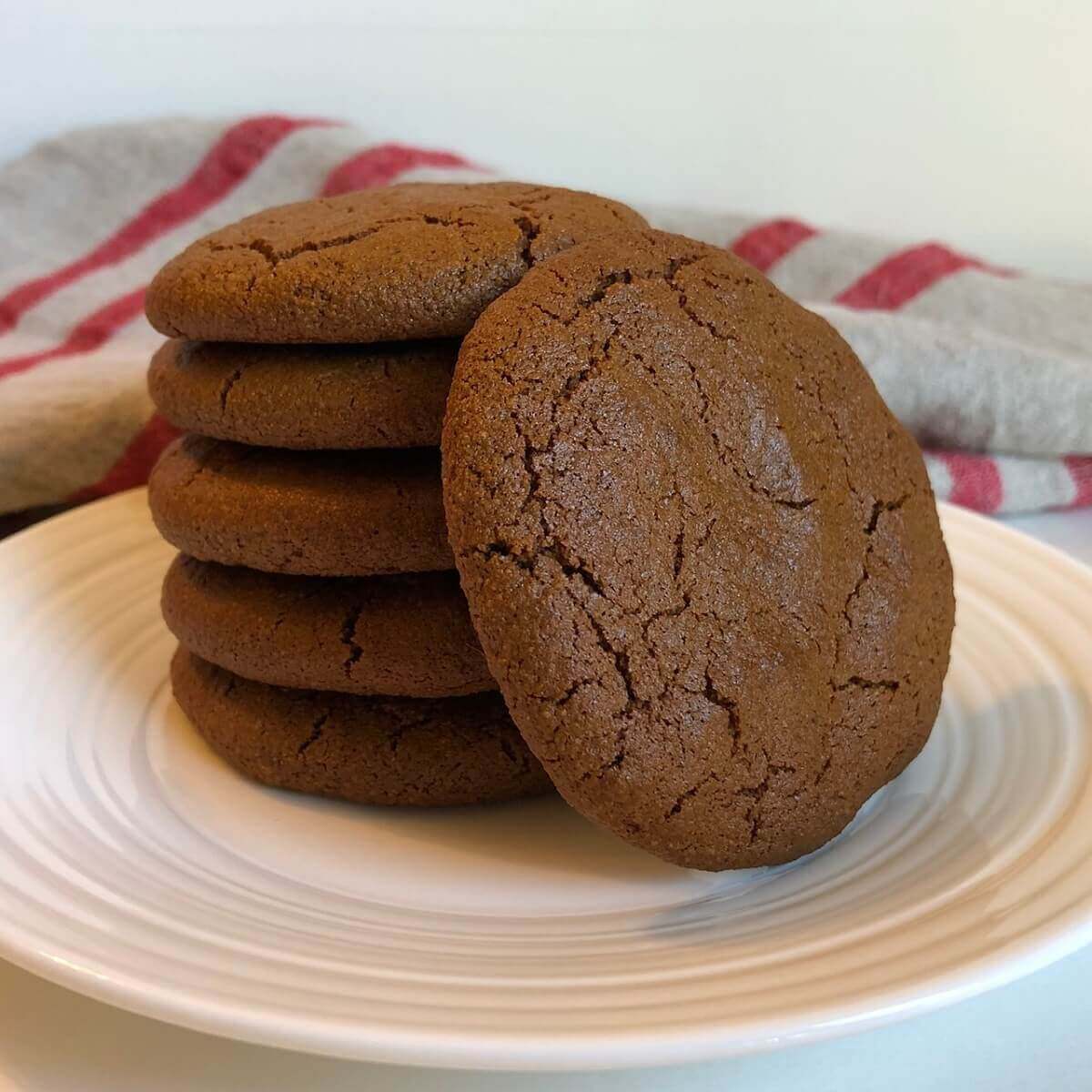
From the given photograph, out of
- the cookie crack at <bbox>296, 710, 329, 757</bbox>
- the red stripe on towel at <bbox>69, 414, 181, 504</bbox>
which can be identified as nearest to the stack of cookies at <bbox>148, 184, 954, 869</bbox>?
the cookie crack at <bbox>296, 710, 329, 757</bbox>

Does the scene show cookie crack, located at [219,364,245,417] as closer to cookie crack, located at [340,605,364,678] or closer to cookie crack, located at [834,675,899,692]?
cookie crack, located at [340,605,364,678]

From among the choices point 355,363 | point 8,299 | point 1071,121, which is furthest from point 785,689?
point 1071,121

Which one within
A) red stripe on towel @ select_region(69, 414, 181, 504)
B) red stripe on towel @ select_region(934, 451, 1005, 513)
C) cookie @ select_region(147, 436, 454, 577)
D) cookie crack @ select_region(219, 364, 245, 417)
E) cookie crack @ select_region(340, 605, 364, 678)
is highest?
cookie crack @ select_region(219, 364, 245, 417)

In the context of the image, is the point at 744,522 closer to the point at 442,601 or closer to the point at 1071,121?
the point at 442,601

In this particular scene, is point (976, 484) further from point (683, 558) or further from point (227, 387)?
point (227, 387)

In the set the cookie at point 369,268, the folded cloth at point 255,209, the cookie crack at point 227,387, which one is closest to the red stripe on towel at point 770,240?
the folded cloth at point 255,209

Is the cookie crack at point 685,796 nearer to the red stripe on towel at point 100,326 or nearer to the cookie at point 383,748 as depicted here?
the cookie at point 383,748

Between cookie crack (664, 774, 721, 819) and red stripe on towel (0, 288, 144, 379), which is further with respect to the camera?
red stripe on towel (0, 288, 144, 379)
